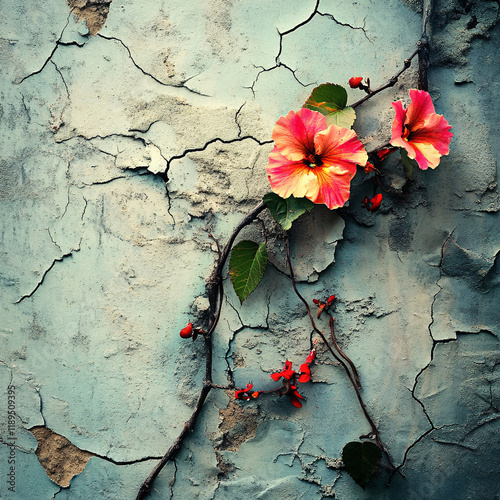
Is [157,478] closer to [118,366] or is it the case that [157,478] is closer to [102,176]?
[118,366]

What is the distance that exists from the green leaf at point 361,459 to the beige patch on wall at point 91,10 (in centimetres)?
153

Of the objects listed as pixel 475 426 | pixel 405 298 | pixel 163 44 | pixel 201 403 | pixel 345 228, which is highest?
pixel 163 44

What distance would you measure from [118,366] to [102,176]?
0.61 metres

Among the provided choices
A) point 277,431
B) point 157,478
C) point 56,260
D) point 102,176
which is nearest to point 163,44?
point 102,176

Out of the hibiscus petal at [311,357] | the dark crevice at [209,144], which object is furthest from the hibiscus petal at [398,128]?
the hibiscus petal at [311,357]

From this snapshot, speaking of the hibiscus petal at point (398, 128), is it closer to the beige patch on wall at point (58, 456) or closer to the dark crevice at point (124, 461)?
the dark crevice at point (124, 461)

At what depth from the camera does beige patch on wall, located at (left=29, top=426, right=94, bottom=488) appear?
139 centimetres

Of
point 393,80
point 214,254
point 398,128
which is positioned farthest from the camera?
point 214,254

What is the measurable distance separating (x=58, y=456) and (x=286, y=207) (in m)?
1.07

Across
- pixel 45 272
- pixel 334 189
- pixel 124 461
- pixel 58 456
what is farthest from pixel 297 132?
pixel 58 456

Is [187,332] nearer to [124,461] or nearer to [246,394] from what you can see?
[246,394]

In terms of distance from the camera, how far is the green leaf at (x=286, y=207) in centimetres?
125

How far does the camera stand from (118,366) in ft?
4.53

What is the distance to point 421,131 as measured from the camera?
1214 millimetres
